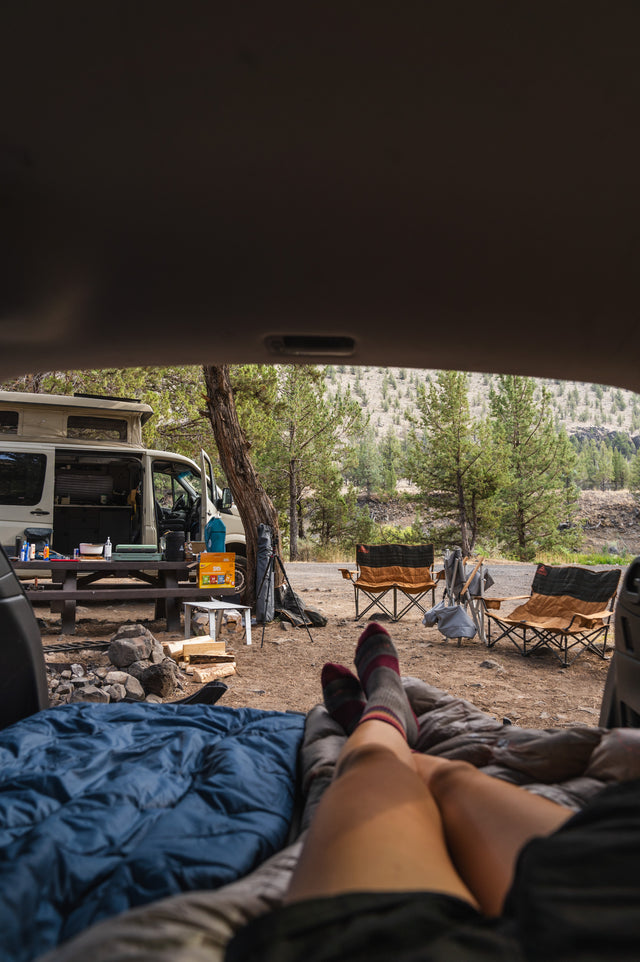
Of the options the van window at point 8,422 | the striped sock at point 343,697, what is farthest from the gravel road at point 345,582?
the striped sock at point 343,697

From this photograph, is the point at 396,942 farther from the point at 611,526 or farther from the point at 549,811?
the point at 611,526

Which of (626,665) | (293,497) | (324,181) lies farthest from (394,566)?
(293,497)

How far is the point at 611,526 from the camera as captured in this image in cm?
3384

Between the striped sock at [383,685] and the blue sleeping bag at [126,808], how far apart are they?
26 cm

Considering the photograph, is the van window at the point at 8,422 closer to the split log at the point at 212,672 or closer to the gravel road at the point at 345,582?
the split log at the point at 212,672

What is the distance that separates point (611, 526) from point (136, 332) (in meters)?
36.3

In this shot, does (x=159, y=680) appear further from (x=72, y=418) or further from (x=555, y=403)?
(x=555, y=403)

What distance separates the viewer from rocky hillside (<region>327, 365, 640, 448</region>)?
227 feet

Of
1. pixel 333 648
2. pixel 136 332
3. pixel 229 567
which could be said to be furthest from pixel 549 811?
pixel 229 567

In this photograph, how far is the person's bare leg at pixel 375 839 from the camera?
2.39ft

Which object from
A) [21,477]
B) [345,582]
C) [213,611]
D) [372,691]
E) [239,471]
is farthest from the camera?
[345,582]

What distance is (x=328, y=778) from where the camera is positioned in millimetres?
1387

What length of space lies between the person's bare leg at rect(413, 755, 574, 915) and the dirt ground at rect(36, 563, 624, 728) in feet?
6.33

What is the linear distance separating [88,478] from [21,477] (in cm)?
91
